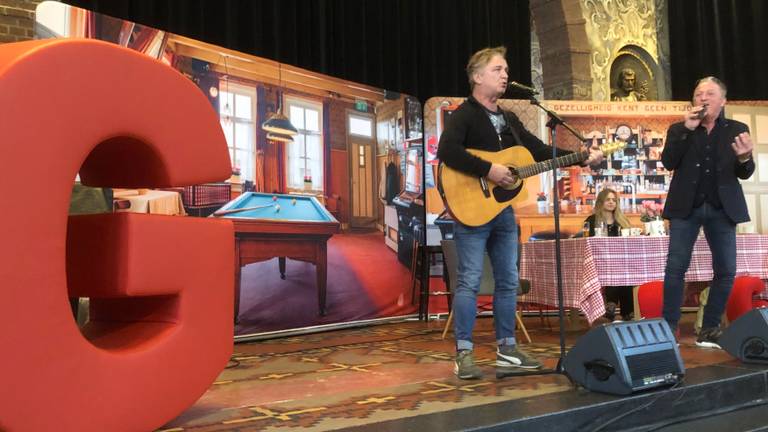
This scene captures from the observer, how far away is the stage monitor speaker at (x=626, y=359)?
2.40 metres

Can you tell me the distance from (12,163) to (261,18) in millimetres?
4909

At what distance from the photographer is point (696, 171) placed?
358 centimetres

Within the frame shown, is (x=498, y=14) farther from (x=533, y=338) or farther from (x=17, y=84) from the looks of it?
(x=17, y=84)

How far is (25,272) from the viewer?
5.53ft

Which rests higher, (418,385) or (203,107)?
(203,107)

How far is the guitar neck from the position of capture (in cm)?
293

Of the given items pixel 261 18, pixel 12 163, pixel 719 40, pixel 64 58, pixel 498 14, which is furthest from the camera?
pixel 719 40

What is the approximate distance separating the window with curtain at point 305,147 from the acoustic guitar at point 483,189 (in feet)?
8.51

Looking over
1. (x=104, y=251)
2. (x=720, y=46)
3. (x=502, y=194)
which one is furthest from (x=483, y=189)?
(x=720, y=46)

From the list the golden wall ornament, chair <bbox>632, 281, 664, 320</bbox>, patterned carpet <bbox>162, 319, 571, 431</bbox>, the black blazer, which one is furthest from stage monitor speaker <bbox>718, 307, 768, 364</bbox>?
the golden wall ornament

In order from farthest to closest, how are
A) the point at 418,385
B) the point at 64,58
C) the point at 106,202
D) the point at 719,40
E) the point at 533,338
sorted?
1. the point at 719,40
2. the point at 533,338
3. the point at 106,202
4. the point at 418,385
5. the point at 64,58

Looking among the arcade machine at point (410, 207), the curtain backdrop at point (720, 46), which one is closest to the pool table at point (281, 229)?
the arcade machine at point (410, 207)

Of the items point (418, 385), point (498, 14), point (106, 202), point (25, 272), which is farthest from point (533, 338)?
point (498, 14)

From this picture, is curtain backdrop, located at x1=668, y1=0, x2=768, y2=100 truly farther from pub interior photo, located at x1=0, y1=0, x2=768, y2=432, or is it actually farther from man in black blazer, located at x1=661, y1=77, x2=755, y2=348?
man in black blazer, located at x1=661, y1=77, x2=755, y2=348
